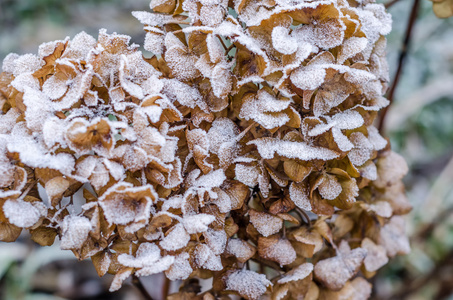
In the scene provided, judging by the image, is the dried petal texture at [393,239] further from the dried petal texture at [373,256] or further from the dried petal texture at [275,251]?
the dried petal texture at [275,251]

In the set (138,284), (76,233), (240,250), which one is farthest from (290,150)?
(138,284)

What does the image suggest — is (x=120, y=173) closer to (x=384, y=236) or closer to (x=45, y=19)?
(x=384, y=236)

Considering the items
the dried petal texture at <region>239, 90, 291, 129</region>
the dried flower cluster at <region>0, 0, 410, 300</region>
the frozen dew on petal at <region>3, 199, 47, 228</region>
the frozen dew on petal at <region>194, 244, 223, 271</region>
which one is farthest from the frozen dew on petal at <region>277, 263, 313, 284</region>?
the frozen dew on petal at <region>3, 199, 47, 228</region>

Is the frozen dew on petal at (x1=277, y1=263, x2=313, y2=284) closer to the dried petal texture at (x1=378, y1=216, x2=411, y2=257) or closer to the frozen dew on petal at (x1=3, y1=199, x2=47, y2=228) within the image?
the dried petal texture at (x1=378, y1=216, x2=411, y2=257)

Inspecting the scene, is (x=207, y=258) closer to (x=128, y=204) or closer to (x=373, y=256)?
(x=128, y=204)

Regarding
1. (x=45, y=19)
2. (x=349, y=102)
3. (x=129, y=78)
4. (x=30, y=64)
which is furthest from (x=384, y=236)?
(x=45, y=19)

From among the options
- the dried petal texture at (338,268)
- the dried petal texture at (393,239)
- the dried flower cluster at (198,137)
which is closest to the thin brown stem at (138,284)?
the dried flower cluster at (198,137)

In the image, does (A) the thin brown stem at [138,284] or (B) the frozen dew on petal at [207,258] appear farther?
(A) the thin brown stem at [138,284]

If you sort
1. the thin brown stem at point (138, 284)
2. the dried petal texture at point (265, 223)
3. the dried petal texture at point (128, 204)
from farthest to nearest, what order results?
the thin brown stem at point (138, 284) < the dried petal texture at point (265, 223) < the dried petal texture at point (128, 204)

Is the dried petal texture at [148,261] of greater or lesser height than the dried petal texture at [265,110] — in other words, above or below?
below
